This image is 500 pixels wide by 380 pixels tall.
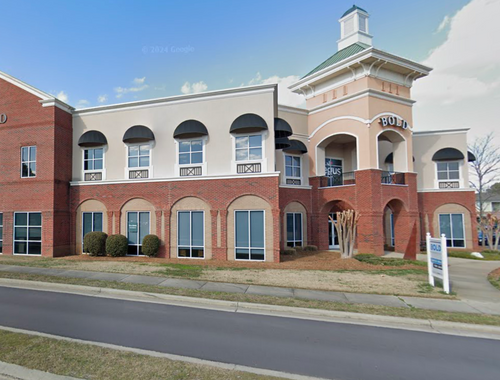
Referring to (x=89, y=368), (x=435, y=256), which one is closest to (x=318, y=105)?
(x=435, y=256)

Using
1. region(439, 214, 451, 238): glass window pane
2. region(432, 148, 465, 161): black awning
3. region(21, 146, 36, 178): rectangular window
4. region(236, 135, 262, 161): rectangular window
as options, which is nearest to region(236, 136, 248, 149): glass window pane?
region(236, 135, 262, 161): rectangular window

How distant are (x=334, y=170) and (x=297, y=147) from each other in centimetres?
453

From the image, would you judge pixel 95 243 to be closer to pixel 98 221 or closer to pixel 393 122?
pixel 98 221

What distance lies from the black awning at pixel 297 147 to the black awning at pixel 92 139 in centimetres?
1220

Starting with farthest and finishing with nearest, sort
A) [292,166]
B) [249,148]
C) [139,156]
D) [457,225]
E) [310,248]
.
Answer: [457,225]
[292,166]
[310,248]
[139,156]
[249,148]

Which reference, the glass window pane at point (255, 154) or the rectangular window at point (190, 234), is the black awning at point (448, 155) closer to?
the glass window pane at point (255, 154)

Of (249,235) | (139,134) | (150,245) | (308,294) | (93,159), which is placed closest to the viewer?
(308,294)

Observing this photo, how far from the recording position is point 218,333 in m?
6.45

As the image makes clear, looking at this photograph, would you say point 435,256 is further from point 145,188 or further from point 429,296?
point 145,188

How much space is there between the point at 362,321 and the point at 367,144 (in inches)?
580

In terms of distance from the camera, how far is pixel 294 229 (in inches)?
835

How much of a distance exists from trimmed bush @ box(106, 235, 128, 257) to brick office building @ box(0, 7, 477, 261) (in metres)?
0.62

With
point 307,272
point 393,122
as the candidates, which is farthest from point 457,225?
point 307,272

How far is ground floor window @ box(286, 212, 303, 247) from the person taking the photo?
21.0 metres
